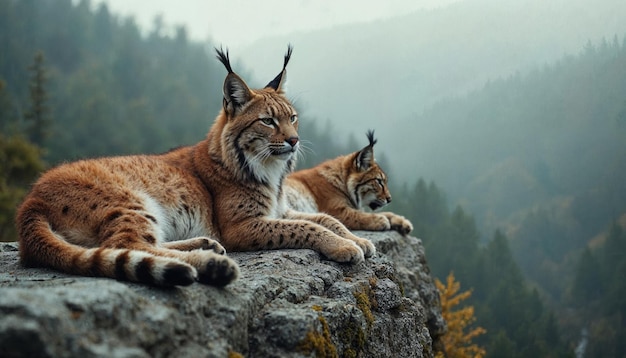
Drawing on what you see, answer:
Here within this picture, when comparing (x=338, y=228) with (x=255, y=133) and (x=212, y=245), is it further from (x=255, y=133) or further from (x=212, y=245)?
(x=212, y=245)

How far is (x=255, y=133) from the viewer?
566 cm

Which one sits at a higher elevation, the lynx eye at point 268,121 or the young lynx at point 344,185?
the lynx eye at point 268,121

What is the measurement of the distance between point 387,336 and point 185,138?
50.6 metres

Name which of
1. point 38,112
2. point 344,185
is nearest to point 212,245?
point 344,185

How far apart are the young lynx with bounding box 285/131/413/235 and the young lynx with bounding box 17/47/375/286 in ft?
9.79

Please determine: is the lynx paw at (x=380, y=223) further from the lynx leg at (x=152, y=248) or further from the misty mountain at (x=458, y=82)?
the misty mountain at (x=458, y=82)

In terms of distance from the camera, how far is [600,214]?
50.0 feet

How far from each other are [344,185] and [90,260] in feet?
22.2

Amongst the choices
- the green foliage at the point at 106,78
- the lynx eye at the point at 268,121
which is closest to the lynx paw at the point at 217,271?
the lynx eye at the point at 268,121

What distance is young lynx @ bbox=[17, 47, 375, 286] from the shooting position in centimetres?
347

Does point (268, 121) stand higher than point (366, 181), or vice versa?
point (268, 121)

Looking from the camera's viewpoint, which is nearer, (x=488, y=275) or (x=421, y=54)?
(x=421, y=54)

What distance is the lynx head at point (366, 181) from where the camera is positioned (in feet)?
32.4

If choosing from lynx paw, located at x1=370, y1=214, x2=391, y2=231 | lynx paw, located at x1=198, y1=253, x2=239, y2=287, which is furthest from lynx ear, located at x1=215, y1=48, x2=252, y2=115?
lynx paw, located at x1=370, y1=214, x2=391, y2=231
